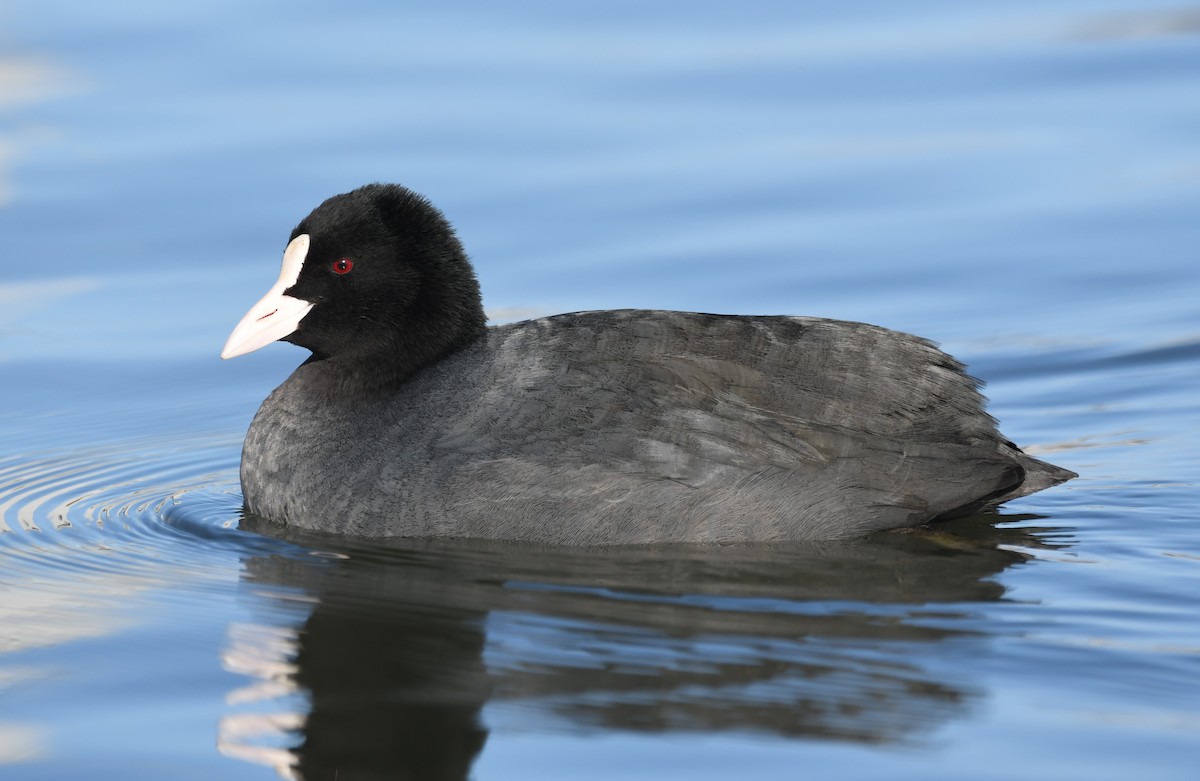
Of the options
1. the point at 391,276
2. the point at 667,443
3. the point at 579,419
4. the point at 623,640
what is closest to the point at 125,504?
the point at 391,276

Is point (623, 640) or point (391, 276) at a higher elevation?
point (391, 276)

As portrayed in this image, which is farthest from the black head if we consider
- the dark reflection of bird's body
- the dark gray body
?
the dark reflection of bird's body

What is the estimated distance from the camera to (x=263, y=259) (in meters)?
10.2

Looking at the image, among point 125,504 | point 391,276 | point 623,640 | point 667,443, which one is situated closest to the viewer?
point 623,640

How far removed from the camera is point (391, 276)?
285 inches

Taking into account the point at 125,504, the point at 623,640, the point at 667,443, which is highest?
the point at 667,443

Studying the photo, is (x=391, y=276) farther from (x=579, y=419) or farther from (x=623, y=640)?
(x=623, y=640)

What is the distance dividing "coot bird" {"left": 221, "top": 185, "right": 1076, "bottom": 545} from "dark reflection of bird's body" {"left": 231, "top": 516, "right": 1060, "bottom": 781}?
0.14 m

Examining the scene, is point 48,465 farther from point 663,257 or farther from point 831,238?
point 831,238

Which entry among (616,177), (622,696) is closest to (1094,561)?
(622,696)

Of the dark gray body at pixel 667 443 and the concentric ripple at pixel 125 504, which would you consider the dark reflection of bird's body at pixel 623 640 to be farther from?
the concentric ripple at pixel 125 504

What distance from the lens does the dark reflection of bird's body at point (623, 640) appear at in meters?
5.12

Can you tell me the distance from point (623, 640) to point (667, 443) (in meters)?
1.09

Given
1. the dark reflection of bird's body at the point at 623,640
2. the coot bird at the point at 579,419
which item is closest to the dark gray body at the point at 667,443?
the coot bird at the point at 579,419
